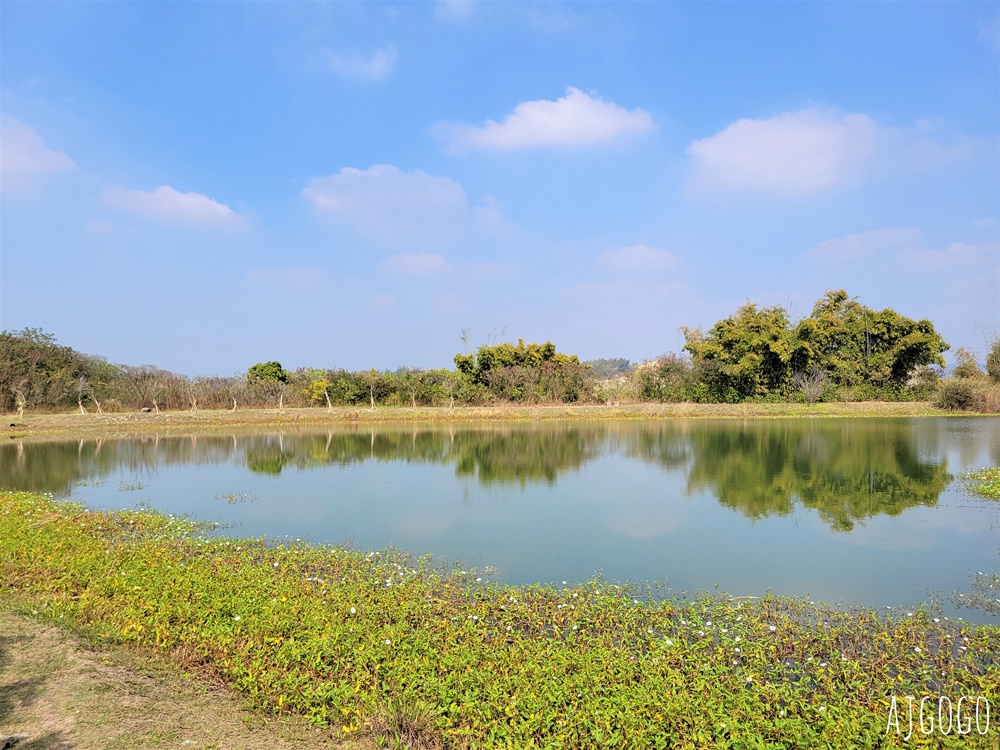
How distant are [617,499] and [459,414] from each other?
2227cm

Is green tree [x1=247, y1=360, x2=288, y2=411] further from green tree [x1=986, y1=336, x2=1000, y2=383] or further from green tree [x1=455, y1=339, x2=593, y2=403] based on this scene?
green tree [x1=986, y1=336, x2=1000, y2=383]

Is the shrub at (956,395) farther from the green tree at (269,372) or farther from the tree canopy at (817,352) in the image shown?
the green tree at (269,372)

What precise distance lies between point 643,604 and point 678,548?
2481 mm

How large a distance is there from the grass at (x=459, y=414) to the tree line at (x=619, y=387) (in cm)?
187

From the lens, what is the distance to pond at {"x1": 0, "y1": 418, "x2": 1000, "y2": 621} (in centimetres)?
726

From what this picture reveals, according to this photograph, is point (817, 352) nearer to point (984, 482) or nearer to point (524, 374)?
point (524, 374)

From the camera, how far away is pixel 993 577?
6.66m

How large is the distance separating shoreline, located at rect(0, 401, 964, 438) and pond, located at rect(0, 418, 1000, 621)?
6153 mm

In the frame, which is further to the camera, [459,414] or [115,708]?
[459,414]

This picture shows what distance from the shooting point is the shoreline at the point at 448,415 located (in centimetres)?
2894

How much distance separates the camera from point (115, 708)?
3.80m

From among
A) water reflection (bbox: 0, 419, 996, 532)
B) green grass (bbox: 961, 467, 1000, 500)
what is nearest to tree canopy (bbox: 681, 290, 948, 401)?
water reflection (bbox: 0, 419, 996, 532)

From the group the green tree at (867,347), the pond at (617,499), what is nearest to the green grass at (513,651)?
the pond at (617,499)

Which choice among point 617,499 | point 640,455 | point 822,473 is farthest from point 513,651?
point 640,455
